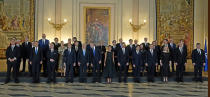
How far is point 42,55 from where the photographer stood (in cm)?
1138

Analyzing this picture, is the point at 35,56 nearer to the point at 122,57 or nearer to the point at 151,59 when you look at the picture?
the point at 122,57

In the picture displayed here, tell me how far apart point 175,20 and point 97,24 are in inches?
173

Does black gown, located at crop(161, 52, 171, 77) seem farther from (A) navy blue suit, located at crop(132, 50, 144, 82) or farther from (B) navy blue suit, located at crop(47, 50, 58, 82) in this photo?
(B) navy blue suit, located at crop(47, 50, 58, 82)

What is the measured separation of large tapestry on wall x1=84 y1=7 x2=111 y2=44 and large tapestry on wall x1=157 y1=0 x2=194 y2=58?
9.64 ft

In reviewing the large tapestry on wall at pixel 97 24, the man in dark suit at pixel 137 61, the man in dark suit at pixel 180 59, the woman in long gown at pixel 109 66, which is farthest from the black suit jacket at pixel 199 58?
the large tapestry on wall at pixel 97 24

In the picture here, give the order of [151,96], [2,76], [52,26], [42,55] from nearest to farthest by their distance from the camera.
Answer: [151,96] < [42,55] < [2,76] < [52,26]

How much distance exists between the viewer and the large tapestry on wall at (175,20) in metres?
15.9

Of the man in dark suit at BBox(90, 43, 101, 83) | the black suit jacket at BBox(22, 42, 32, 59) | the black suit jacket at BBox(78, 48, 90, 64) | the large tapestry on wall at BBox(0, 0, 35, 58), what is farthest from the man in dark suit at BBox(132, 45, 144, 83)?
the large tapestry on wall at BBox(0, 0, 35, 58)

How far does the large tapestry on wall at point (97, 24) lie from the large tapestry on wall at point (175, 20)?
2.94 metres

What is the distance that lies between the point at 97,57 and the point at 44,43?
247cm

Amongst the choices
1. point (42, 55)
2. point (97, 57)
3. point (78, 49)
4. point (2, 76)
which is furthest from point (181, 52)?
point (2, 76)

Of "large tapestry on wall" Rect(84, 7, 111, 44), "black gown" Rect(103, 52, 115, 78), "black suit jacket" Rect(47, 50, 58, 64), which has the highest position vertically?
"large tapestry on wall" Rect(84, 7, 111, 44)

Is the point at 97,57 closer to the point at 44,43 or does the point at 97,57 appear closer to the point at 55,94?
the point at 44,43

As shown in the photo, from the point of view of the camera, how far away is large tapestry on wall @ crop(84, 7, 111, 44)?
15883 mm
